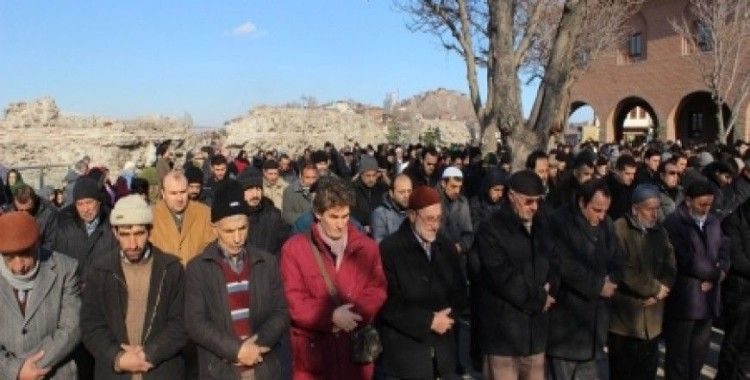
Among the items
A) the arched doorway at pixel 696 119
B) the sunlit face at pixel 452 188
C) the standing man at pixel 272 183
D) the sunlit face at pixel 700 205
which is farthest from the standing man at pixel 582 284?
the arched doorway at pixel 696 119

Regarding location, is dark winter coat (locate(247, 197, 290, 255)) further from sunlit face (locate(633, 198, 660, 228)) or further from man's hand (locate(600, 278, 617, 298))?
sunlit face (locate(633, 198, 660, 228))

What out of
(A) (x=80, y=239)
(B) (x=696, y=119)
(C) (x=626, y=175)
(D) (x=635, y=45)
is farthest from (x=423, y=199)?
(B) (x=696, y=119)

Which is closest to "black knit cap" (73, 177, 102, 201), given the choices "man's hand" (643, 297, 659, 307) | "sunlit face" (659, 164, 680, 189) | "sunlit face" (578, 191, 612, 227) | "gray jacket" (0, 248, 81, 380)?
"gray jacket" (0, 248, 81, 380)

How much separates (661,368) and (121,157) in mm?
20320

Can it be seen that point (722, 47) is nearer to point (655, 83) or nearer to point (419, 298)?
point (655, 83)

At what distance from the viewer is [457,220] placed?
6863mm

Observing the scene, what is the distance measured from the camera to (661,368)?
615cm

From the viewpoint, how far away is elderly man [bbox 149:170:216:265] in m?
4.86

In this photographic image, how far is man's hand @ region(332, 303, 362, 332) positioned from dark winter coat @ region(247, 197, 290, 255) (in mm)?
2469

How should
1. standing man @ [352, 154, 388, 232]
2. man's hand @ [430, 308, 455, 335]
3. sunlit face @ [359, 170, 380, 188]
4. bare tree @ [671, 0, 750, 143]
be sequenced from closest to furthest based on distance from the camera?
1. man's hand @ [430, 308, 455, 335]
2. standing man @ [352, 154, 388, 232]
3. sunlit face @ [359, 170, 380, 188]
4. bare tree @ [671, 0, 750, 143]

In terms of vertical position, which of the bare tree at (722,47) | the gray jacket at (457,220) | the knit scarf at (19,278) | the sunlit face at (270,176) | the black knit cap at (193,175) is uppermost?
the bare tree at (722,47)

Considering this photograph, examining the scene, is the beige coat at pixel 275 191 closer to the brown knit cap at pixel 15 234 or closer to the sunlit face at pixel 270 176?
Result: the sunlit face at pixel 270 176

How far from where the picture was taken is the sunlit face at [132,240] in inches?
147

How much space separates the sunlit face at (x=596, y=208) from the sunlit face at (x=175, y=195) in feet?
9.73
